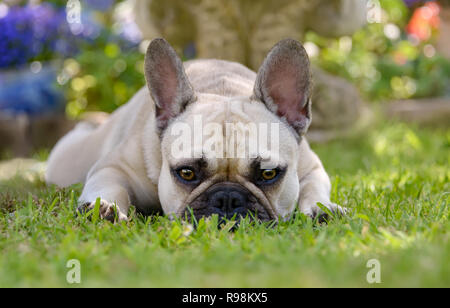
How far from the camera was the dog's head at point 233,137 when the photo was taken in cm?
262

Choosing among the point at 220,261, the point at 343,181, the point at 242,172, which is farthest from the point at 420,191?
the point at 220,261

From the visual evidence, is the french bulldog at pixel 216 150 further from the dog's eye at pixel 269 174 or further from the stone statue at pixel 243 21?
the stone statue at pixel 243 21

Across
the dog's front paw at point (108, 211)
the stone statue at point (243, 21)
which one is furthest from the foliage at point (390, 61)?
the dog's front paw at point (108, 211)

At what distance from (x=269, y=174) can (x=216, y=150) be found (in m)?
0.30

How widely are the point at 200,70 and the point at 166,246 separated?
5.61ft

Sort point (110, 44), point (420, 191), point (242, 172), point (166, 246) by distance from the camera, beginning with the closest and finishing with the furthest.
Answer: point (166, 246) < point (242, 172) < point (420, 191) < point (110, 44)

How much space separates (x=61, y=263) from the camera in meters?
1.87

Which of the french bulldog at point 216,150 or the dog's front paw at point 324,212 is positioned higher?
the french bulldog at point 216,150

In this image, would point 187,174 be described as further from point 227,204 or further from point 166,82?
point 166,82

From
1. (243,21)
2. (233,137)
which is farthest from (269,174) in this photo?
(243,21)

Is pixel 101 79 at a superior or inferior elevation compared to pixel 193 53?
inferior

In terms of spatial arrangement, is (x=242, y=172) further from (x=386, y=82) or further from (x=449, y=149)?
(x=386, y=82)

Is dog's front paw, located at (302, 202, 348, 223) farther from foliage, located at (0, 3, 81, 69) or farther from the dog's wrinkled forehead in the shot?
foliage, located at (0, 3, 81, 69)

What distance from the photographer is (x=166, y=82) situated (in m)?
3.00
